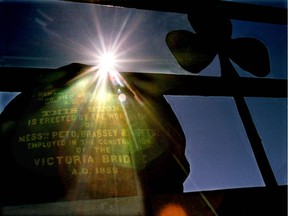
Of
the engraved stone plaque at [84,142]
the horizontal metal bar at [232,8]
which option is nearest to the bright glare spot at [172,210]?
the engraved stone plaque at [84,142]

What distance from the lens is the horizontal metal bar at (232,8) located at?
1.92m

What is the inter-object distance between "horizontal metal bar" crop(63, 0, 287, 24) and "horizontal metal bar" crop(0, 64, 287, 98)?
56cm

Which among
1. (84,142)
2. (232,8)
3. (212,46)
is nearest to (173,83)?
(212,46)

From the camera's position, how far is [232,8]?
2158 mm

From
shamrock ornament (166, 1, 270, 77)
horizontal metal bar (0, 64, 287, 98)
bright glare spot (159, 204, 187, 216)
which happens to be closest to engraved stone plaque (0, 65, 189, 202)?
horizontal metal bar (0, 64, 287, 98)

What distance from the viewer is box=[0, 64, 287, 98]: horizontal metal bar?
4.71ft

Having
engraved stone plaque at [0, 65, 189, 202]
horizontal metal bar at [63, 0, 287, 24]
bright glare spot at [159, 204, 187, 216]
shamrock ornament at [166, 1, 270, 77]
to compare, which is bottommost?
bright glare spot at [159, 204, 187, 216]

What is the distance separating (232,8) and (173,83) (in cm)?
95

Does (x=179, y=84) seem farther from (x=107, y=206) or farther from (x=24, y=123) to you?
(x=24, y=123)

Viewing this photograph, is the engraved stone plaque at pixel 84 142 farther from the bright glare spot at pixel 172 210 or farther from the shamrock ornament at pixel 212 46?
the bright glare spot at pixel 172 210

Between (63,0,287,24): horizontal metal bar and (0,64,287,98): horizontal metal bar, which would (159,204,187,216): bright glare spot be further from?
(63,0,287,24): horizontal metal bar

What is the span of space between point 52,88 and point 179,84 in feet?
2.64

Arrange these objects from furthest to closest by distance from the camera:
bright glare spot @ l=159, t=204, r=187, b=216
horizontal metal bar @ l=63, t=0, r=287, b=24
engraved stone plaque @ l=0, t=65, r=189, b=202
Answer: horizontal metal bar @ l=63, t=0, r=287, b=24 → engraved stone plaque @ l=0, t=65, r=189, b=202 → bright glare spot @ l=159, t=204, r=187, b=216

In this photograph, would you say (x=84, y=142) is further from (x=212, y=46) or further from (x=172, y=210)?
(x=212, y=46)
